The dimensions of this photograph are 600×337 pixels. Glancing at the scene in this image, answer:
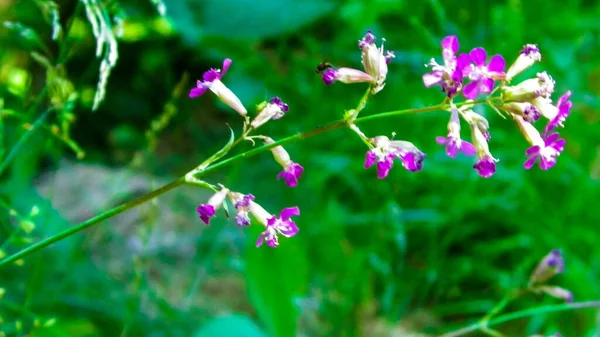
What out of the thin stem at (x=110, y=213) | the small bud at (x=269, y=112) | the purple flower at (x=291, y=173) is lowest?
the thin stem at (x=110, y=213)

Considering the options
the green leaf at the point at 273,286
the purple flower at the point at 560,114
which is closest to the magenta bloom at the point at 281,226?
the purple flower at the point at 560,114

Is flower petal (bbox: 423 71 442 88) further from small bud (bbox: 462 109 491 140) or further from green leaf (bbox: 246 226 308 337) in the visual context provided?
green leaf (bbox: 246 226 308 337)

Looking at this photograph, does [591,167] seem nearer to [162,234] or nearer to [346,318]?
[346,318]

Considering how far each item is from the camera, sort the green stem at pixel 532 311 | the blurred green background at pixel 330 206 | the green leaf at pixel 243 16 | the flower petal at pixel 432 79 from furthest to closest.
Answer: the green leaf at pixel 243 16 < the blurred green background at pixel 330 206 < the green stem at pixel 532 311 < the flower petal at pixel 432 79

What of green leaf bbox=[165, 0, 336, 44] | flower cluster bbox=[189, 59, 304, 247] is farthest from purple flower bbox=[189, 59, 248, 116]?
green leaf bbox=[165, 0, 336, 44]

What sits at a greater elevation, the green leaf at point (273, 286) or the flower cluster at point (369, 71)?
the flower cluster at point (369, 71)

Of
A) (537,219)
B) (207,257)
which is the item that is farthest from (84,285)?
(537,219)

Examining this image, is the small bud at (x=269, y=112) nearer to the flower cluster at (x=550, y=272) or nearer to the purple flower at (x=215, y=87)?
the purple flower at (x=215, y=87)
